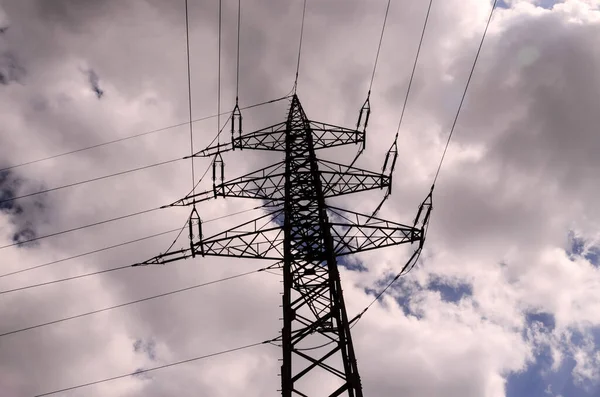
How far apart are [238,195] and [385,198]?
4990mm

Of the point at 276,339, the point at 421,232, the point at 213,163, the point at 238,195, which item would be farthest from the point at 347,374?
the point at 213,163

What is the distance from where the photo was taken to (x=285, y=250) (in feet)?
35.3

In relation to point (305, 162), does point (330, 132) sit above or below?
above

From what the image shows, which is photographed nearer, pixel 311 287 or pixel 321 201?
pixel 311 287

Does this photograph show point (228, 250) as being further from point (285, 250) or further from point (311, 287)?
point (311, 287)

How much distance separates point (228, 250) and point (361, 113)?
31.6 ft

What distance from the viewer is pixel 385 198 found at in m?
14.8

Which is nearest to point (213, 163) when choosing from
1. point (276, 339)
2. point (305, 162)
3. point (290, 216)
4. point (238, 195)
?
point (238, 195)

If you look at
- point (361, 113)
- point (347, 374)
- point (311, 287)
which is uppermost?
point (361, 113)

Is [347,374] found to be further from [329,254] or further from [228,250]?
[228,250]

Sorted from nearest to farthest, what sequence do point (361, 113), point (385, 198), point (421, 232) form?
point (421, 232) → point (385, 198) → point (361, 113)

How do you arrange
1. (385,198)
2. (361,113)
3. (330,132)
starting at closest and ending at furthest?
1. (385,198)
2. (330,132)
3. (361,113)

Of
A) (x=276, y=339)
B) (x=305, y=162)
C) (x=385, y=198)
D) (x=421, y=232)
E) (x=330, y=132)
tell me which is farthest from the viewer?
(x=330, y=132)

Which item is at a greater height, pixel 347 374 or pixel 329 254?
pixel 329 254
